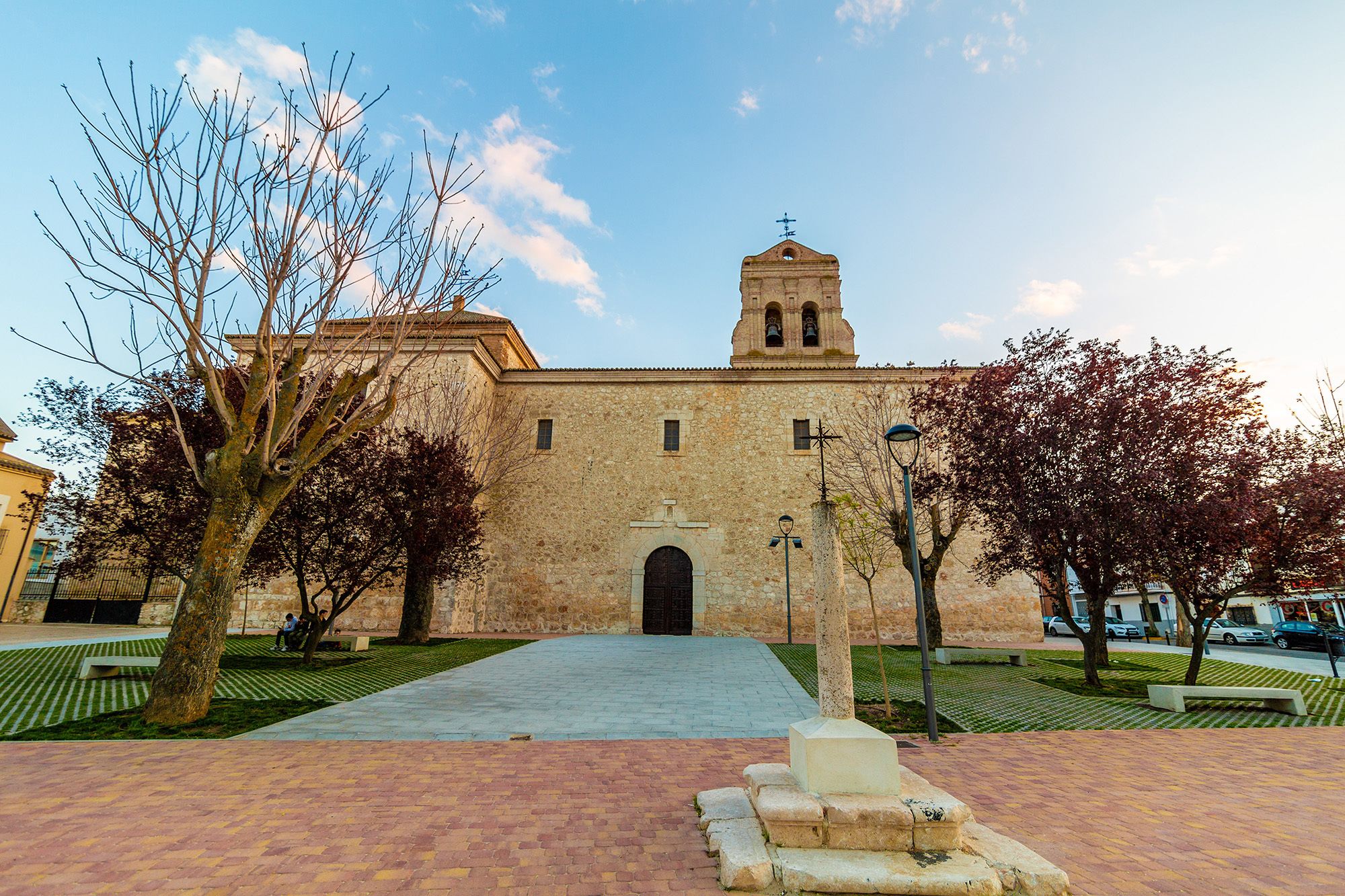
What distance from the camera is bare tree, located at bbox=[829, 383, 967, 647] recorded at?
1319 centimetres

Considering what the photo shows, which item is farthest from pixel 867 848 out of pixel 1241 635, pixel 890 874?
pixel 1241 635

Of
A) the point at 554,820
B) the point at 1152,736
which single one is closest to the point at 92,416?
the point at 554,820

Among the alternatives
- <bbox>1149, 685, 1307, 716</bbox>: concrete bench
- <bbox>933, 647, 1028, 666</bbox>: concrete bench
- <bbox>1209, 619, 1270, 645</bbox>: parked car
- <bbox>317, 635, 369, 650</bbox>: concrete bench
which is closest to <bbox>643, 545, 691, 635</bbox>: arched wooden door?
<bbox>933, 647, 1028, 666</bbox>: concrete bench

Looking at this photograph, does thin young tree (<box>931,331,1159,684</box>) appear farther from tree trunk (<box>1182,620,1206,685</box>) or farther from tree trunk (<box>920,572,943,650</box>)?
tree trunk (<box>920,572,943,650</box>)

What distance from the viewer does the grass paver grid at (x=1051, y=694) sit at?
6.84m

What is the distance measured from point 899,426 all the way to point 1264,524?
6668mm

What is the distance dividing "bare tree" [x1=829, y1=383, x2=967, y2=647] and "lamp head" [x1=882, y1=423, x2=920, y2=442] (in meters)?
5.76

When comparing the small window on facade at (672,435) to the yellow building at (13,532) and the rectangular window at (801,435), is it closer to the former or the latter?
the rectangular window at (801,435)

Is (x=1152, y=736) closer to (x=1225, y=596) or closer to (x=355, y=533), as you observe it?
(x=1225, y=596)

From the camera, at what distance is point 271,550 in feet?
33.2

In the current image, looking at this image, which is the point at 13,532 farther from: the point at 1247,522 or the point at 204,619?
the point at 1247,522

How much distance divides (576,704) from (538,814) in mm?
3730

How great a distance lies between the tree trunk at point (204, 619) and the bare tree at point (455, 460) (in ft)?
14.9

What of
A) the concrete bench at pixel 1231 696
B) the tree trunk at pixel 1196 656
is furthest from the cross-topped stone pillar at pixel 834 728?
the tree trunk at pixel 1196 656
